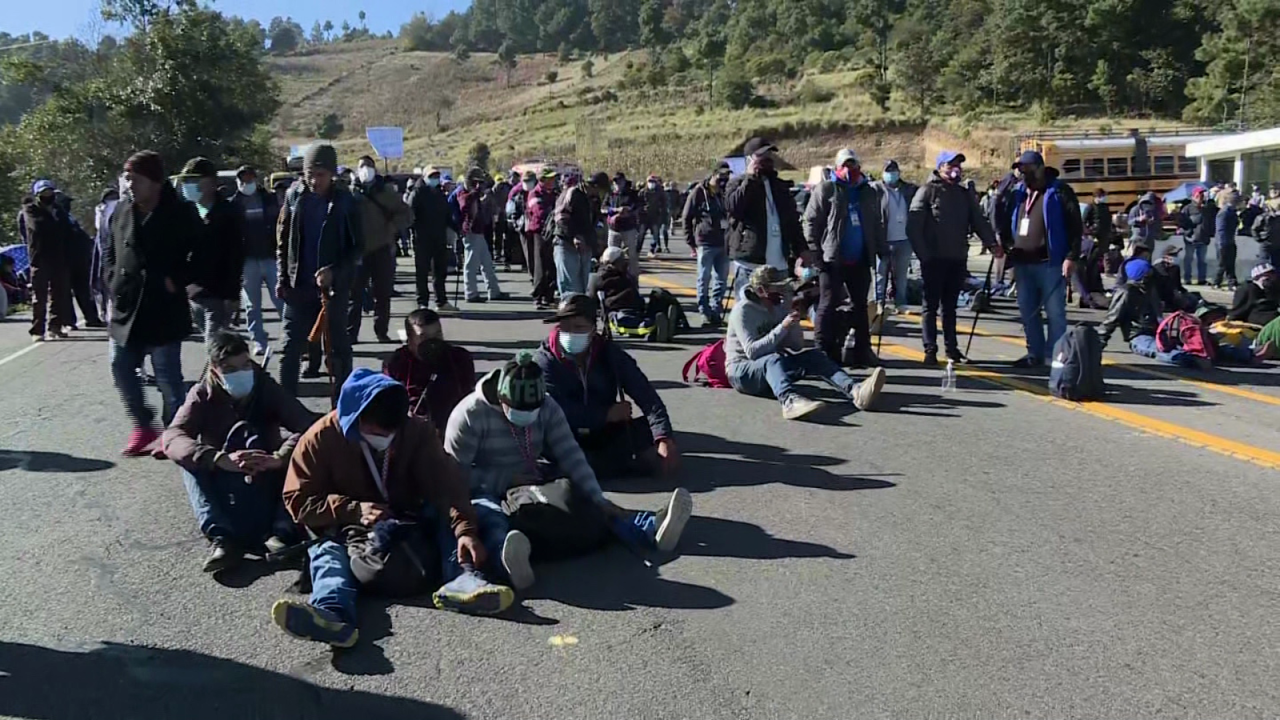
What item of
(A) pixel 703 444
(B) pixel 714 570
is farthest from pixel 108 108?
(B) pixel 714 570

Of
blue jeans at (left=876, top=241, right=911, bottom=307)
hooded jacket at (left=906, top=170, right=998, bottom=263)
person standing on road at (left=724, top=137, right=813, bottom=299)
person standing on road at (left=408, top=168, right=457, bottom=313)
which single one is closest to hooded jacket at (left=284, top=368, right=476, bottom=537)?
person standing on road at (left=724, top=137, right=813, bottom=299)

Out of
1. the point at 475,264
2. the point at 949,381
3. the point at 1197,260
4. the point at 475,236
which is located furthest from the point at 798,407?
the point at 1197,260

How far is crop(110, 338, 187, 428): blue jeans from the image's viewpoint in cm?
766

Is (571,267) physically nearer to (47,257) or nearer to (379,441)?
(47,257)

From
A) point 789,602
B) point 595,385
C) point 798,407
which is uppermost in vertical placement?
point 595,385

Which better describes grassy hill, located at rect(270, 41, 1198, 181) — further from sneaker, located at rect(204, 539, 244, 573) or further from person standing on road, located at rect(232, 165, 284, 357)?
sneaker, located at rect(204, 539, 244, 573)

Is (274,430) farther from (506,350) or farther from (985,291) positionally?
(985,291)

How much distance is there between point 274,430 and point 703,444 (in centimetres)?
301

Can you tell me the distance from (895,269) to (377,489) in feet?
34.5

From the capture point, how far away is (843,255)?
10602 millimetres

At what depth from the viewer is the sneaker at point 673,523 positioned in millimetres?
5668

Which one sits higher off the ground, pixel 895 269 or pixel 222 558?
pixel 895 269

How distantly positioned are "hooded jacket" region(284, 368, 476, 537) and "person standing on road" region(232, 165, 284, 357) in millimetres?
6677

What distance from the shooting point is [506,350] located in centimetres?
1226
